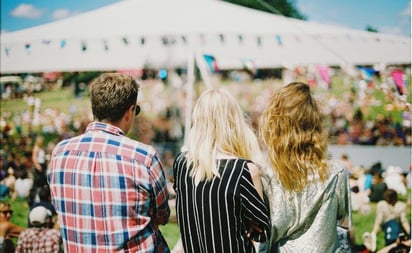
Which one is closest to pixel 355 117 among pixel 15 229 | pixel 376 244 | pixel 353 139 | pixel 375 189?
pixel 353 139

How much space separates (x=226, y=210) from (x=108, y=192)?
41cm

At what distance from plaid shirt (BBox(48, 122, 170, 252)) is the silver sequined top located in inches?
16.6

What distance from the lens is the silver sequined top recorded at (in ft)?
5.52

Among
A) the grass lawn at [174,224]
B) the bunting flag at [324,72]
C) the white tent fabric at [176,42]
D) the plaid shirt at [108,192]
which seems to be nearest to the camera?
the plaid shirt at [108,192]

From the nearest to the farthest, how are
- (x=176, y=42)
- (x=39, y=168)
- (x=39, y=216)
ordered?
(x=39, y=216) → (x=176, y=42) → (x=39, y=168)

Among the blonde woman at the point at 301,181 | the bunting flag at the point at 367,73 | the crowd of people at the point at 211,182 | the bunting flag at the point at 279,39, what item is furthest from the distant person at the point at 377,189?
the blonde woman at the point at 301,181

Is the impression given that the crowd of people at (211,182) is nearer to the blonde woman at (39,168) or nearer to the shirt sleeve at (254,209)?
the shirt sleeve at (254,209)

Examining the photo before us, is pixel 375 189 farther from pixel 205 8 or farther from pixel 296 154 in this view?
pixel 296 154

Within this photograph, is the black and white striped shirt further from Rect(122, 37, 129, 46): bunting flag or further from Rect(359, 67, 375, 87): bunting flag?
Rect(359, 67, 375, 87): bunting flag

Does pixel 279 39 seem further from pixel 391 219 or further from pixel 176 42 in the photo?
pixel 391 219

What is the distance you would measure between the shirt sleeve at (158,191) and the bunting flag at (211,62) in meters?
3.71

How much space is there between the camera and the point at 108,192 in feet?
5.18

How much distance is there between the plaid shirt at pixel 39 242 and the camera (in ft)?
9.51

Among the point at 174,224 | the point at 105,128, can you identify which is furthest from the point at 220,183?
the point at 174,224
